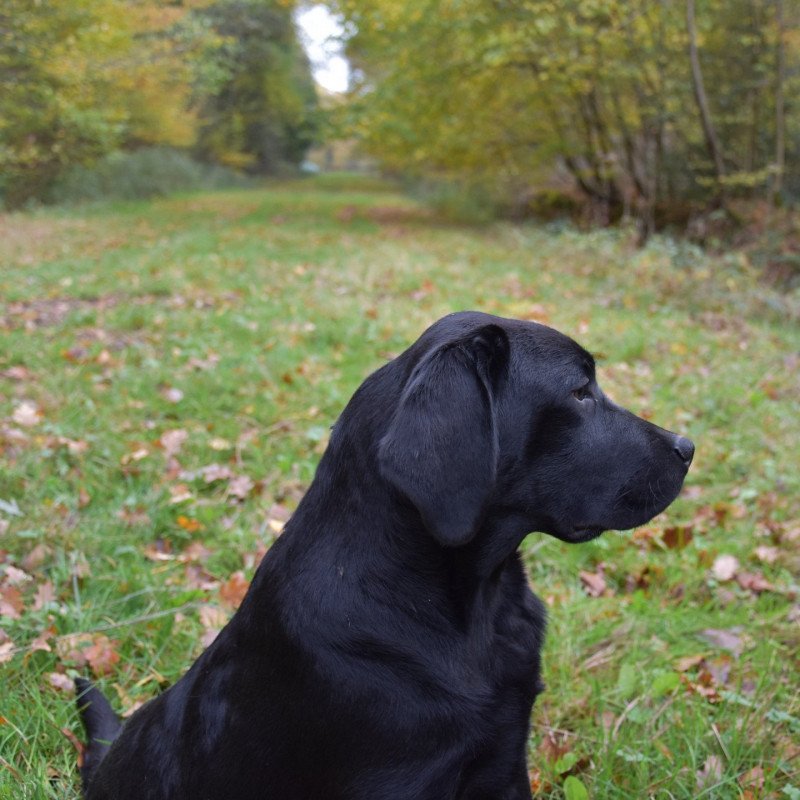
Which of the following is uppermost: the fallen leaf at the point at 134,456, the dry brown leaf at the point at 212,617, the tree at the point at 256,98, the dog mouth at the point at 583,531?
the tree at the point at 256,98

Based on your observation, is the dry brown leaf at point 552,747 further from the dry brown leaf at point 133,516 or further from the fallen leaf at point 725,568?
the dry brown leaf at point 133,516

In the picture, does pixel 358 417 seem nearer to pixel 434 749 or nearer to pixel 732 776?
pixel 434 749

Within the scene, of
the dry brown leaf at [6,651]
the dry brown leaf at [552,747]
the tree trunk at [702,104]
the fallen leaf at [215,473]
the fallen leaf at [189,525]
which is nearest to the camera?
the dry brown leaf at [552,747]

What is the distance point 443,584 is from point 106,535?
2.27 m

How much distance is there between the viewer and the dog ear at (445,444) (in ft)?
5.38

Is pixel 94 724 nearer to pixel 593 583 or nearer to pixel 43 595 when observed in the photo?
pixel 43 595

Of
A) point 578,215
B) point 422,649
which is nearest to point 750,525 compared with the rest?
point 422,649

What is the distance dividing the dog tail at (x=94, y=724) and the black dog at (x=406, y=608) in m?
0.20

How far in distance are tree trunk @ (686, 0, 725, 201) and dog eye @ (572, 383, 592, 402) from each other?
10793 mm

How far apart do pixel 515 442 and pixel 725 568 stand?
2.04m

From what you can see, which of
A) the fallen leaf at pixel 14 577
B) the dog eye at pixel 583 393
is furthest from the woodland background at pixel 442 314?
the dog eye at pixel 583 393

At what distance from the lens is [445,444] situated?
1.67 meters

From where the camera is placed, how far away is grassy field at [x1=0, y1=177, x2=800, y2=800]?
2.46 meters

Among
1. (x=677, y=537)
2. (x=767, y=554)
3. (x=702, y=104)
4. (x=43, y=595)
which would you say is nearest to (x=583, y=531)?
(x=677, y=537)
